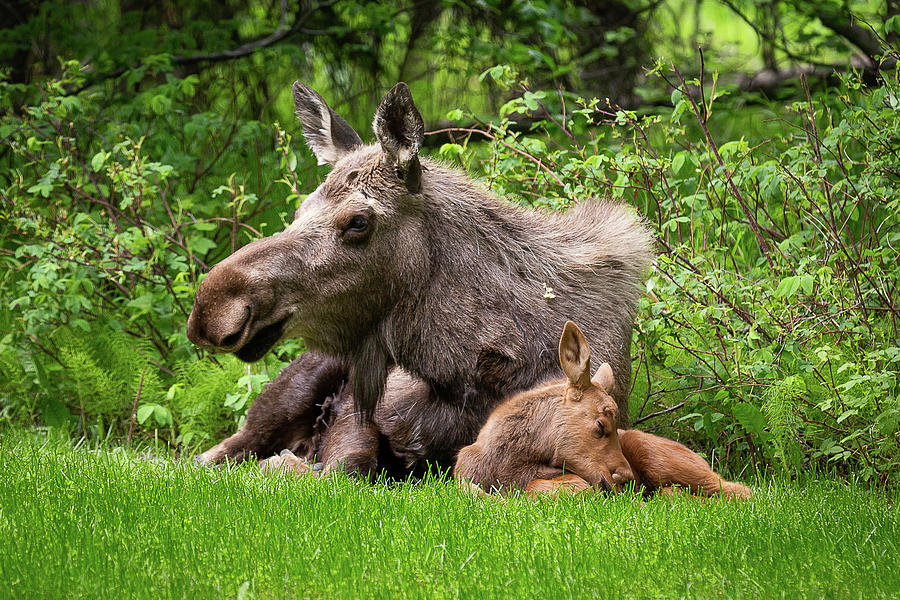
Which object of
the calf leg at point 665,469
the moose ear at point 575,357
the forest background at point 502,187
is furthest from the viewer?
the forest background at point 502,187

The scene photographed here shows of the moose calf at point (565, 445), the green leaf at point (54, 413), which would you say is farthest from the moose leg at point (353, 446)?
the green leaf at point (54, 413)

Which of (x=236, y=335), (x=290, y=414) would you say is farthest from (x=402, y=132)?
(x=290, y=414)

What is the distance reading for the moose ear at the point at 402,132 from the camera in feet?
14.9

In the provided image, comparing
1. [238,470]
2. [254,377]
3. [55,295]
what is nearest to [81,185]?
[55,295]

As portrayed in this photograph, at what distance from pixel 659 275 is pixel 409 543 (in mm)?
2487

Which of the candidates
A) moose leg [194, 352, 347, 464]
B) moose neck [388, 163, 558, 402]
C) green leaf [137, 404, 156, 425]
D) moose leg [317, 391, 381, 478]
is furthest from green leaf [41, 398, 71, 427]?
moose neck [388, 163, 558, 402]

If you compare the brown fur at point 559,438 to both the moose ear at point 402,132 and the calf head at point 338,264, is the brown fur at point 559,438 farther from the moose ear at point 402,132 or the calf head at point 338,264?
the moose ear at point 402,132

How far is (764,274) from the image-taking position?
6.28 meters

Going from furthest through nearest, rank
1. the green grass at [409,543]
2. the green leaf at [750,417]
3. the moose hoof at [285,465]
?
the green leaf at [750,417]
the moose hoof at [285,465]
the green grass at [409,543]

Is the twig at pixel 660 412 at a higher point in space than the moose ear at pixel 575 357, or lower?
lower

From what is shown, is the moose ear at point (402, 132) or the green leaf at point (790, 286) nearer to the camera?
the moose ear at point (402, 132)

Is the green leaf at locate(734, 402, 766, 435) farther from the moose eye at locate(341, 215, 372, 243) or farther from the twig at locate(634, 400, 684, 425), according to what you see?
the moose eye at locate(341, 215, 372, 243)

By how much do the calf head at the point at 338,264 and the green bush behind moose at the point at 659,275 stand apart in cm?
137

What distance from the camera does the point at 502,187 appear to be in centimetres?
633
